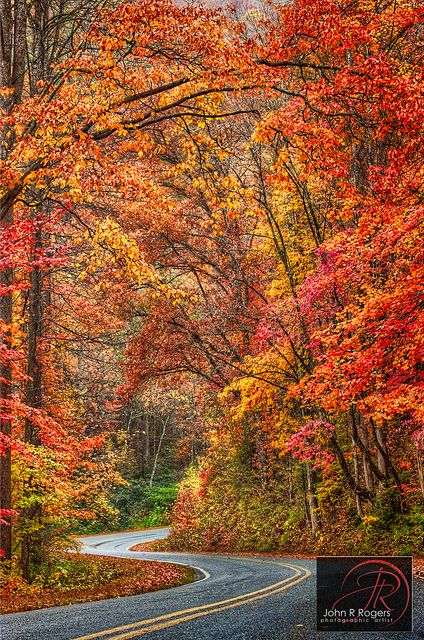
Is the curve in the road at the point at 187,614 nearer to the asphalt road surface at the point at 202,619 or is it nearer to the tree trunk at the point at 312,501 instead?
the asphalt road surface at the point at 202,619

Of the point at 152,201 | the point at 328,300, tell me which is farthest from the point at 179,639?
the point at 328,300

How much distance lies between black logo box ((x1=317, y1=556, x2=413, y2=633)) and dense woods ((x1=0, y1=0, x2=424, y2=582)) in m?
4.43

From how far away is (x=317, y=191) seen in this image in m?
16.0

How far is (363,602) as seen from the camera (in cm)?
497

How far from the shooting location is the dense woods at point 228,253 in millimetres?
7520

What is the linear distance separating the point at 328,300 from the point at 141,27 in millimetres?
9509

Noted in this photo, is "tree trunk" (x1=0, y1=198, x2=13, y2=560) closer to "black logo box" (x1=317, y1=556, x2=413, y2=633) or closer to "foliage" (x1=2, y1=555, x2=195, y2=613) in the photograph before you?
"foliage" (x1=2, y1=555, x2=195, y2=613)

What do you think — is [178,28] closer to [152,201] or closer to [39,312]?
[152,201]

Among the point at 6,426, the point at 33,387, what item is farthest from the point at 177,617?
the point at 33,387

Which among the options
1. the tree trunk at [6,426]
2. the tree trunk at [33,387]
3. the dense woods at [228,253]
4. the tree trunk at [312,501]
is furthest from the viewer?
the tree trunk at [312,501]

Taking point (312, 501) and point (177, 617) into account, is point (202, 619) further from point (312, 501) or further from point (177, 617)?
point (312, 501)

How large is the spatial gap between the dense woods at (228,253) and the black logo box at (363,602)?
4426mm

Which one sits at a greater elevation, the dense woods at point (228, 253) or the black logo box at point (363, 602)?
the dense woods at point (228, 253)

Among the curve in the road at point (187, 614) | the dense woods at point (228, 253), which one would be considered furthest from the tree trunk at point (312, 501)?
the curve in the road at point (187, 614)
